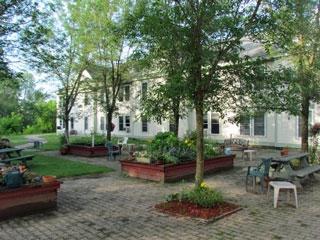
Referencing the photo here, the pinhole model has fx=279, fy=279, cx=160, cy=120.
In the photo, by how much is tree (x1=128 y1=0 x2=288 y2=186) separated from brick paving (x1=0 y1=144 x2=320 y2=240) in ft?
5.87

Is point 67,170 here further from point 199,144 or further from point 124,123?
point 124,123

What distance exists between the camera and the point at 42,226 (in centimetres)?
465

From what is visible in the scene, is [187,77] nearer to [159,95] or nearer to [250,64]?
[159,95]

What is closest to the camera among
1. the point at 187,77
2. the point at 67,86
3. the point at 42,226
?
the point at 42,226

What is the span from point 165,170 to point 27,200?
383cm

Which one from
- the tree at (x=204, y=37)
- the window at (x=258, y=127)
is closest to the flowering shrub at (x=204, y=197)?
the tree at (x=204, y=37)

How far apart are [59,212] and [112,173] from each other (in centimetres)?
439

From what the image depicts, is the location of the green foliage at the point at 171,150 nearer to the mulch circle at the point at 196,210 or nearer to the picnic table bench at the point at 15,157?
the mulch circle at the point at 196,210

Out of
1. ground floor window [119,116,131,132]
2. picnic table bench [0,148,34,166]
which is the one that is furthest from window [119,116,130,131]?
picnic table bench [0,148,34,166]

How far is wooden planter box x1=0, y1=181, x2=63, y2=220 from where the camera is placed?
4.95 metres

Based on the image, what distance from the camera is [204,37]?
17.2ft

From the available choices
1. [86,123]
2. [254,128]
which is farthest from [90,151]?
[86,123]

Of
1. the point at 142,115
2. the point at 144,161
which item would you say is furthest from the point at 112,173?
Answer: the point at 142,115

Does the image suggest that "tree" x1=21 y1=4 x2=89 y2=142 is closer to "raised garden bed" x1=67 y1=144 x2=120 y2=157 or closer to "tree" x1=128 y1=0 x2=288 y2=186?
"raised garden bed" x1=67 y1=144 x2=120 y2=157
